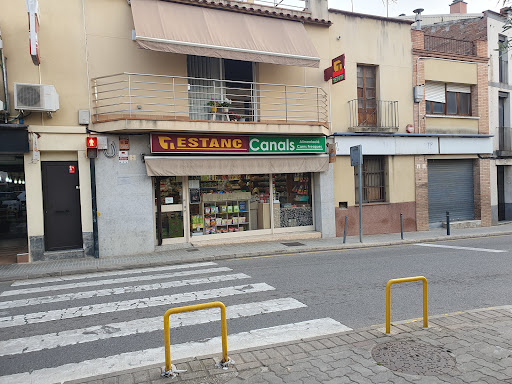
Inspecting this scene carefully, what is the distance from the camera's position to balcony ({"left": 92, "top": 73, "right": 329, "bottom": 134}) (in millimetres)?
A: 11352

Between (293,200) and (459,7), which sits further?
(459,7)

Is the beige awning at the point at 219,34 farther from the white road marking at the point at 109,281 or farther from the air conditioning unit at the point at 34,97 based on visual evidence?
the white road marking at the point at 109,281

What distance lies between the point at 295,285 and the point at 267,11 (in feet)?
31.9

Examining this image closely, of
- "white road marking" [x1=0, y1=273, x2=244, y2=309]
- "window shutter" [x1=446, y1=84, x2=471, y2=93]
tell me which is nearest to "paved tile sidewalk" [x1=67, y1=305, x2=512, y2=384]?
"white road marking" [x1=0, y1=273, x2=244, y2=309]

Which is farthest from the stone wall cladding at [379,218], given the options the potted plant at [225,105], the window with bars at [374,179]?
the potted plant at [225,105]

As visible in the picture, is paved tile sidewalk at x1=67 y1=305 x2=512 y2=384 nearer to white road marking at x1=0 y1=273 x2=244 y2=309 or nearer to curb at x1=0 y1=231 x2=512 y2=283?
white road marking at x1=0 y1=273 x2=244 y2=309

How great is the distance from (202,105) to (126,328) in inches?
350

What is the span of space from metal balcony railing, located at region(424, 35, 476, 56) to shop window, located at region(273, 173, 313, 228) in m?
9.85

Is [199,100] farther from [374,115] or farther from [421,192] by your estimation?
[421,192]

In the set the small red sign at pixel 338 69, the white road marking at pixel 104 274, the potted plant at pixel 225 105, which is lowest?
the white road marking at pixel 104 274

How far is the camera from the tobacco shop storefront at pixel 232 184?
479 inches


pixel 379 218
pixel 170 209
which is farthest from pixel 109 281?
pixel 379 218

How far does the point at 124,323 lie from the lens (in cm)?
575

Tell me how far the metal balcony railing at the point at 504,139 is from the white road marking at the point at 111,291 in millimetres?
16180
